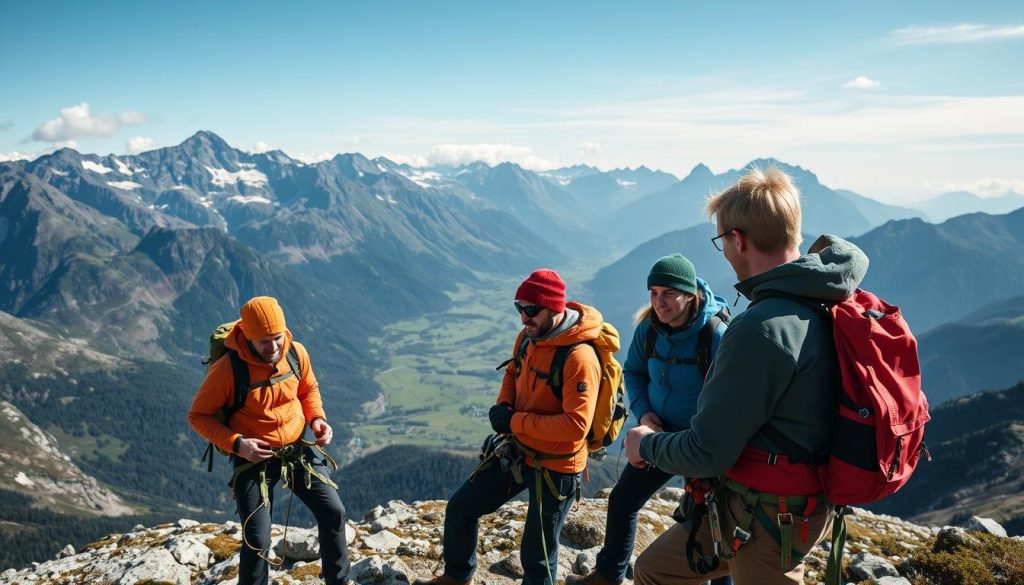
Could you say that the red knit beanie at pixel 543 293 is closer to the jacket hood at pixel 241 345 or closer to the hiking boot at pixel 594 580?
the jacket hood at pixel 241 345

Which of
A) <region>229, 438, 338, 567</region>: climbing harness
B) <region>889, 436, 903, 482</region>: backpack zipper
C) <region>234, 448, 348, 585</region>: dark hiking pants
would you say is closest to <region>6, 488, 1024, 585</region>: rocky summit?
<region>234, 448, 348, 585</region>: dark hiking pants

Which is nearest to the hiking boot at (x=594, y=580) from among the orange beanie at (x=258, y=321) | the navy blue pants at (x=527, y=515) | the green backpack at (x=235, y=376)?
the navy blue pants at (x=527, y=515)

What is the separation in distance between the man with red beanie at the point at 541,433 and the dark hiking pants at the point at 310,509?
198cm

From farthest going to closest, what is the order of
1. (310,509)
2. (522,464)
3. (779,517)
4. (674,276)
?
(310,509)
(522,464)
(674,276)
(779,517)

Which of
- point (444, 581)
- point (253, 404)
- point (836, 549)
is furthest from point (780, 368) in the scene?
point (253, 404)

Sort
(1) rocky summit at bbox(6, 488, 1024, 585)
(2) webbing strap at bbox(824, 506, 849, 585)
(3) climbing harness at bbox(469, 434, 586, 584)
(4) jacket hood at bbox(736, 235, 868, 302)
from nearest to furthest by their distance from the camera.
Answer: (4) jacket hood at bbox(736, 235, 868, 302)
(2) webbing strap at bbox(824, 506, 849, 585)
(3) climbing harness at bbox(469, 434, 586, 584)
(1) rocky summit at bbox(6, 488, 1024, 585)

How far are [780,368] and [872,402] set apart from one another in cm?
69

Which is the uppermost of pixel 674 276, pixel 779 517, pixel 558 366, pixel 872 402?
pixel 674 276

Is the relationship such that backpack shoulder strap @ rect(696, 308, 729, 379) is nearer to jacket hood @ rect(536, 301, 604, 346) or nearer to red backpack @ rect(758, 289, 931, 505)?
jacket hood @ rect(536, 301, 604, 346)

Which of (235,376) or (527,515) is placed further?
(235,376)

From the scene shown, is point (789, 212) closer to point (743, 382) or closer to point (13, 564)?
point (743, 382)

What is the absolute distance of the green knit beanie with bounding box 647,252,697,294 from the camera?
720 cm

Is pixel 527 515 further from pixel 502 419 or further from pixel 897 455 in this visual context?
pixel 897 455

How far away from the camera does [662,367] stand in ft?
24.9
